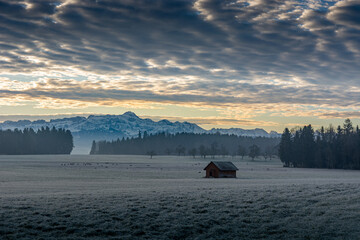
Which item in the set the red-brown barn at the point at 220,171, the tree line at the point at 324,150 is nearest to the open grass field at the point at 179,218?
the red-brown barn at the point at 220,171

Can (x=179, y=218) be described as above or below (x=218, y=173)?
above

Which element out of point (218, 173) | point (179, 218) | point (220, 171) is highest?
point (179, 218)

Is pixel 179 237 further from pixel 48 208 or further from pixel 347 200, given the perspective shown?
→ pixel 347 200

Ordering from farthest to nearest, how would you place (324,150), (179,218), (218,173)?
1. (324,150)
2. (218,173)
3. (179,218)

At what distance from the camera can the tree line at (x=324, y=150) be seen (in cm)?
12650

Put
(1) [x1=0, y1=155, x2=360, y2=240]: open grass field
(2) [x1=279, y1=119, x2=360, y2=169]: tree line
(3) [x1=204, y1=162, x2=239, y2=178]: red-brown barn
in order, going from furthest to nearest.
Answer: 1. (2) [x1=279, y1=119, x2=360, y2=169]: tree line
2. (3) [x1=204, y1=162, x2=239, y2=178]: red-brown barn
3. (1) [x1=0, y1=155, x2=360, y2=240]: open grass field

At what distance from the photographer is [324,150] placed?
447 feet

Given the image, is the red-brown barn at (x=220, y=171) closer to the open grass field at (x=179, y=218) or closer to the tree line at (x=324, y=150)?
the open grass field at (x=179, y=218)

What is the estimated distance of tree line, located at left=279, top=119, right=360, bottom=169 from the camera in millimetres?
126500

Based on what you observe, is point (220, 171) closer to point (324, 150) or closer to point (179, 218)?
point (179, 218)

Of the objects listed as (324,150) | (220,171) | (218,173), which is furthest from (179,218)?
(324,150)

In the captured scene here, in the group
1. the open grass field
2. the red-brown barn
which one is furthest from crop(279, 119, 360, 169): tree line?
the open grass field

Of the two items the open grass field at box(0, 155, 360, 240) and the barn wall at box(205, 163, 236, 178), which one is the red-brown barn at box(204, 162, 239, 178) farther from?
the open grass field at box(0, 155, 360, 240)

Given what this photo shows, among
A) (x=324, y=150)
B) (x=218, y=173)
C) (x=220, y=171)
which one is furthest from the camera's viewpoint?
(x=324, y=150)
